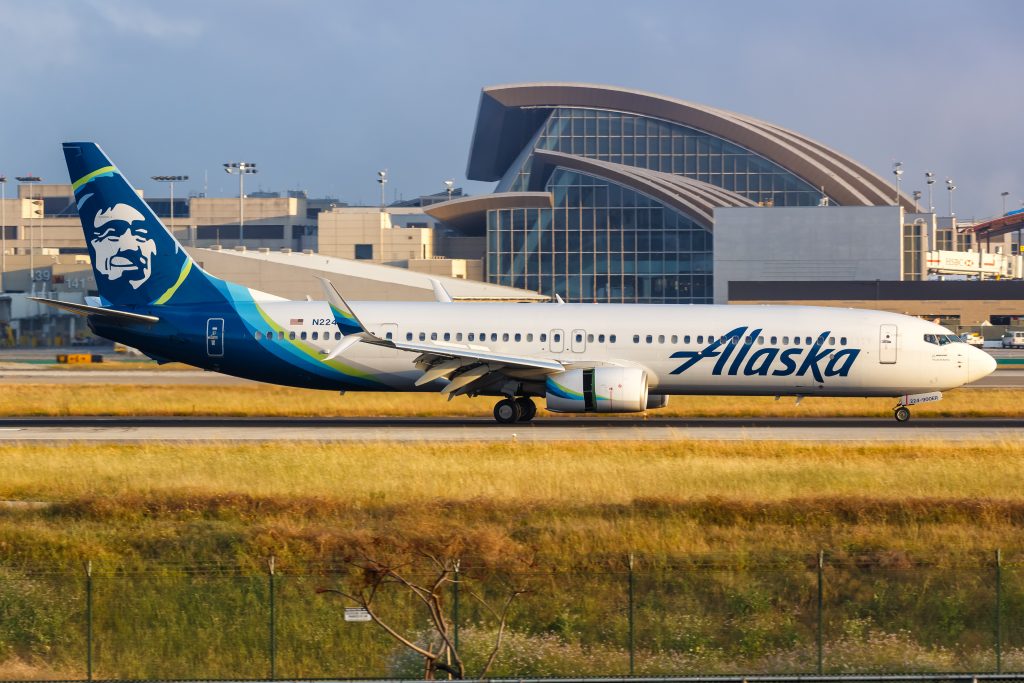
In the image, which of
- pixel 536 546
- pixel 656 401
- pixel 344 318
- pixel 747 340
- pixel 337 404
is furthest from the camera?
pixel 337 404

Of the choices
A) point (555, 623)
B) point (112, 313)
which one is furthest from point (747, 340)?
point (555, 623)

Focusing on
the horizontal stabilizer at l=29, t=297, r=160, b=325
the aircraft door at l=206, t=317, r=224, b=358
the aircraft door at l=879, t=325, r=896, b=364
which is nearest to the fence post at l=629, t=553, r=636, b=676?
the aircraft door at l=879, t=325, r=896, b=364

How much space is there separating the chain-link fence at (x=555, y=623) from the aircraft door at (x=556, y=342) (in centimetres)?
2084

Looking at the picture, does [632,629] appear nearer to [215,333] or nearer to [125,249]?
[215,333]

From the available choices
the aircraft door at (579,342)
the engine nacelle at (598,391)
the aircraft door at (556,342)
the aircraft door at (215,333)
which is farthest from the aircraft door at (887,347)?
the aircraft door at (215,333)

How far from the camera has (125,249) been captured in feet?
131

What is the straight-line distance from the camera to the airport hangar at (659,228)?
98812mm

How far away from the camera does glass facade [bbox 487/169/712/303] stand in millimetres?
108312

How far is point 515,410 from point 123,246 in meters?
13.8

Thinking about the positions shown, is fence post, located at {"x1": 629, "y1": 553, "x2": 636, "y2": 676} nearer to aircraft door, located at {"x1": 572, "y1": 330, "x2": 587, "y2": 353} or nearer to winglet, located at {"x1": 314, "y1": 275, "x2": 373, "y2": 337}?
winglet, located at {"x1": 314, "y1": 275, "x2": 373, "y2": 337}

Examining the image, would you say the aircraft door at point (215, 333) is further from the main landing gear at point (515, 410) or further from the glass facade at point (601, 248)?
the glass facade at point (601, 248)

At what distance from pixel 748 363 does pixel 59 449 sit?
20284 millimetres

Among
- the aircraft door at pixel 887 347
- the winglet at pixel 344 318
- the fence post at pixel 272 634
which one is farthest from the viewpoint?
the aircraft door at pixel 887 347

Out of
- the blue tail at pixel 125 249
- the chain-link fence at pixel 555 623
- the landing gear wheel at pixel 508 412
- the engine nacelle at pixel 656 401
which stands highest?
the blue tail at pixel 125 249
